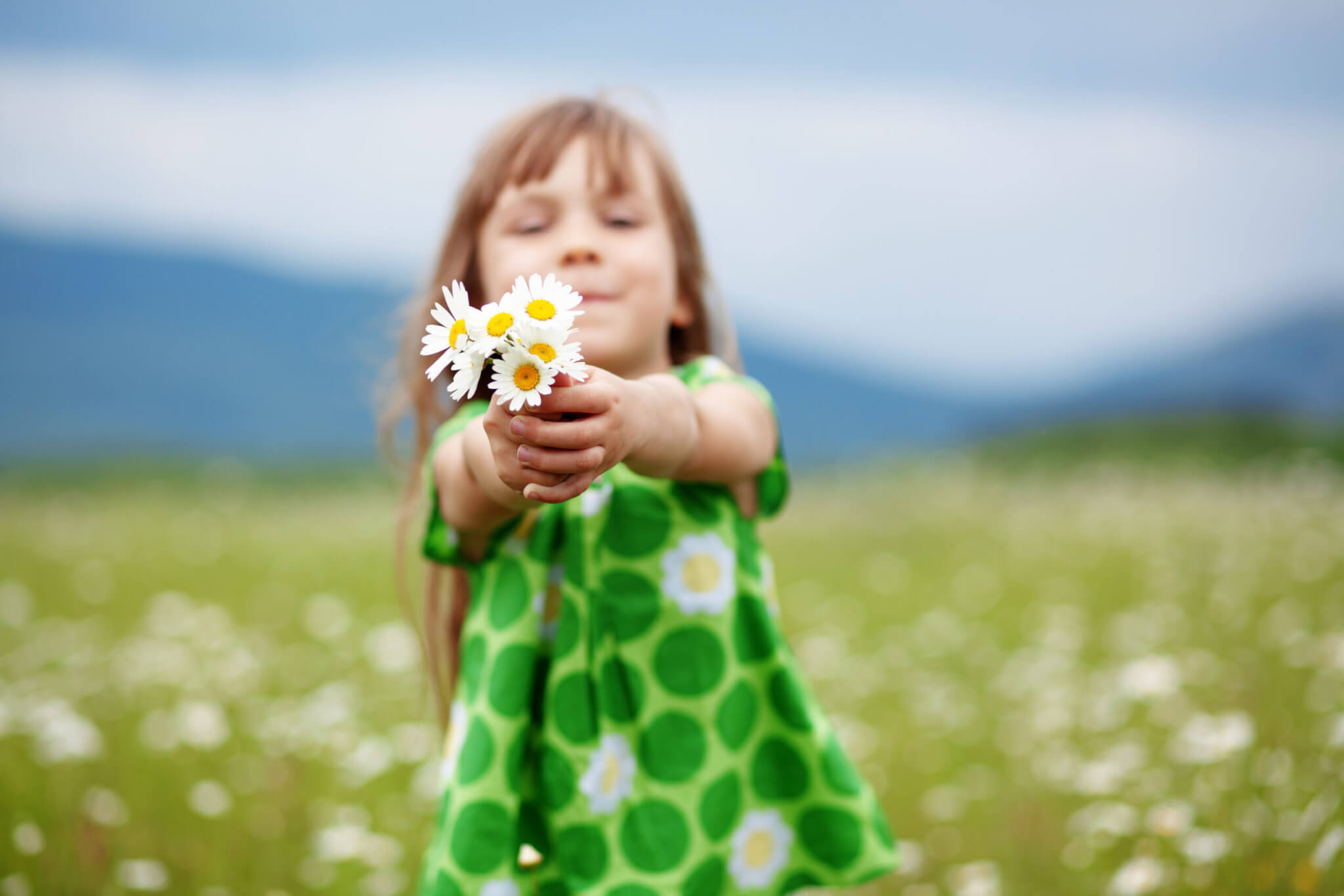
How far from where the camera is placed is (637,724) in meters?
1.81

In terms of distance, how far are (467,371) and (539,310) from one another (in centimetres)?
10

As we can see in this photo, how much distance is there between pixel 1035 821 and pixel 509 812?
5.59 ft

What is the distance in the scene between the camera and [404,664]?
449 centimetres

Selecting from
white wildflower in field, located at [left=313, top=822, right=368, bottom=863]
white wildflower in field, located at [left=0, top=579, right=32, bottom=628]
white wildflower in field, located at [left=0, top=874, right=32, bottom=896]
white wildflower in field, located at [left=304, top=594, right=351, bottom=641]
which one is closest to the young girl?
white wildflower in field, located at [left=313, top=822, right=368, bottom=863]

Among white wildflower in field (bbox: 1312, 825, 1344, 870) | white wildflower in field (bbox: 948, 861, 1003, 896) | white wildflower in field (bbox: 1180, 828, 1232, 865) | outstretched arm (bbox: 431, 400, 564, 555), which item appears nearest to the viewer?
outstretched arm (bbox: 431, 400, 564, 555)

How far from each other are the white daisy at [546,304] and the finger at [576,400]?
0.34ft

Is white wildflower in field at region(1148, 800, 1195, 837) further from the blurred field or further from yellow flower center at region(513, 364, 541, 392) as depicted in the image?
yellow flower center at region(513, 364, 541, 392)

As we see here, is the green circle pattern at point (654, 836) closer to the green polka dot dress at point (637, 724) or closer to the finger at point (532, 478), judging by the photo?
the green polka dot dress at point (637, 724)

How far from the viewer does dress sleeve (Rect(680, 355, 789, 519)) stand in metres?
1.86

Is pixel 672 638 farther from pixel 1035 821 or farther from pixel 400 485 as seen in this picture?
pixel 1035 821

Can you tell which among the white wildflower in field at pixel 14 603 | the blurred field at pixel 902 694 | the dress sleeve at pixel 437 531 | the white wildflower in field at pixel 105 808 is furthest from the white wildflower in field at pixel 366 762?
the white wildflower in field at pixel 14 603

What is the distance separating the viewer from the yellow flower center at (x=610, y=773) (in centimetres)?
178

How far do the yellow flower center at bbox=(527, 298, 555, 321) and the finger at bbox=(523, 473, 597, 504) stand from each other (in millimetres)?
218

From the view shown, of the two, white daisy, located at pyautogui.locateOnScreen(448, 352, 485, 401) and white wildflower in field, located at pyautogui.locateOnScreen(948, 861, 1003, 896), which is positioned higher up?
white daisy, located at pyautogui.locateOnScreen(448, 352, 485, 401)
